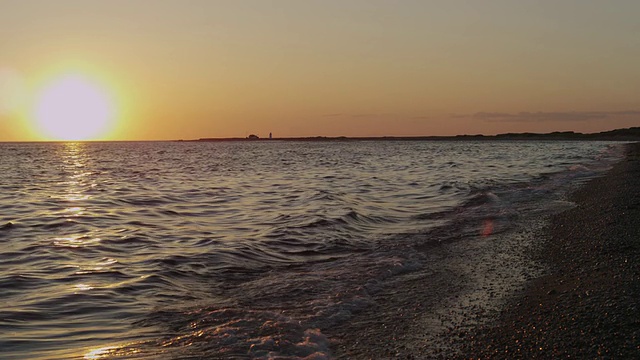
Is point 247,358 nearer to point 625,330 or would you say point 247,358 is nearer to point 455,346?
point 455,346

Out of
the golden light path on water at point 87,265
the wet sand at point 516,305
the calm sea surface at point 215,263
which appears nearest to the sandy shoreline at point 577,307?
the wet sand at point 516,305

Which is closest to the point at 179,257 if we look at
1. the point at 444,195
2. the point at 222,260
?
the point at 222,260

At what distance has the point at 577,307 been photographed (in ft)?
22.1

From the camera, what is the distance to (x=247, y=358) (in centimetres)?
615

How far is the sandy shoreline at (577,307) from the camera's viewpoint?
18.2 feet

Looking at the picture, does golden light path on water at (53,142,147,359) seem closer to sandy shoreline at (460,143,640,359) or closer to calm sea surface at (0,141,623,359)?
calm sea surface at (0,141,623,359)

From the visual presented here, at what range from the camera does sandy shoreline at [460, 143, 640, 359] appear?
18.2 ft

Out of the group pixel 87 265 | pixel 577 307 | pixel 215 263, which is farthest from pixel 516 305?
pixel 87 265

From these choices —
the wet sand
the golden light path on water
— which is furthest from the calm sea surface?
the wet sand

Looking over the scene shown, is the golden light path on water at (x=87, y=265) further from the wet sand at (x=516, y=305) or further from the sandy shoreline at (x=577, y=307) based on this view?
the sandy shoreline at (x=577, y=307)

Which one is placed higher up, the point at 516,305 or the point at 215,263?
the point at 516,305

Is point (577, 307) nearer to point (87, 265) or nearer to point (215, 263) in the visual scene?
point (215, 263)

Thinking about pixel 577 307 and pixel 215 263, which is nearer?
pixel 577 307

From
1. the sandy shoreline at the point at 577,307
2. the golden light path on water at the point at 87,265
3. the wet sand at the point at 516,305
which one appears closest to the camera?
the sandy shoreline at the point at 577,307
